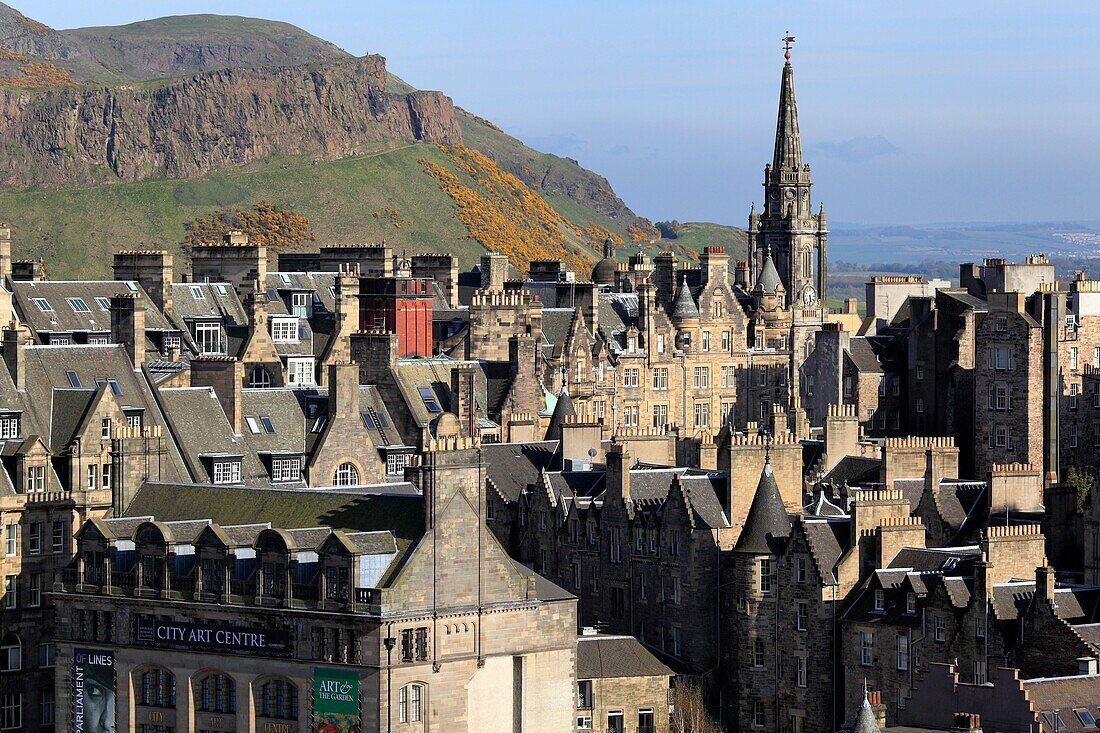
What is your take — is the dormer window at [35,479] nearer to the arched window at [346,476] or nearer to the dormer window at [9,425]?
the dormer window at [9,425]

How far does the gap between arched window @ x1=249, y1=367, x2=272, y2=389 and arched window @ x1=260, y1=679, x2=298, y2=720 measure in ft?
118

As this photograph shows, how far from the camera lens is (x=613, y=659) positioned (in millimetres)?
108562

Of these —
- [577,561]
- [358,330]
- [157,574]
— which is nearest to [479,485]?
[157,574]

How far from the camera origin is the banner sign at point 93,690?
10325cm

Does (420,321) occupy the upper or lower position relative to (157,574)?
upper

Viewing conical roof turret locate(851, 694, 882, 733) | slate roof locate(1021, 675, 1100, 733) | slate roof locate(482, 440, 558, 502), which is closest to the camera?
conical roof turret locate(851, 694, 882, 733)

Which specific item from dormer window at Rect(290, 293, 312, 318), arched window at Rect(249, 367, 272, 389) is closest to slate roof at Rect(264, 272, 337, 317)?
dormer window at Rect(290, 293, 312, 318)

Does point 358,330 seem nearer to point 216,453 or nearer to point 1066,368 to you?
point 216,453

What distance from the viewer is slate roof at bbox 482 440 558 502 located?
125312 millimetres

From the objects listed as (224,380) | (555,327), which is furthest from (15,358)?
(555,327)

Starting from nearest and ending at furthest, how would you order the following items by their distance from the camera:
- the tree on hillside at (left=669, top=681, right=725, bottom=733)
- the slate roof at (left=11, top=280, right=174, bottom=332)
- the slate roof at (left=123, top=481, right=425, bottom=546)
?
the slate roof at (left=123, top=481, right=425, bottom=546)
the tree on hillside at (left=669, top=681, right=725, bottom=733)
the slate roof at (left=11, top=280, right=174, bottom=332)

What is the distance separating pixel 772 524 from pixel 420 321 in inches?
1573

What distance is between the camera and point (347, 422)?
122m

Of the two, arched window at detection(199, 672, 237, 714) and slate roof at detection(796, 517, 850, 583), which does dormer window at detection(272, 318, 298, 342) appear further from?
arched window at detection(199, 672, 237, 714)
